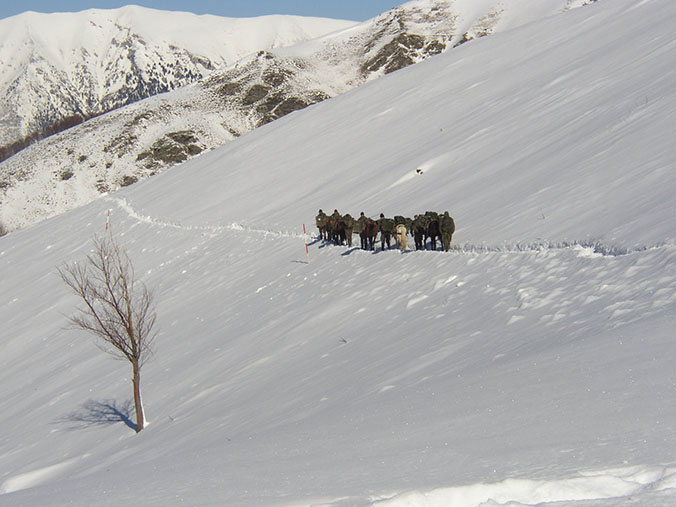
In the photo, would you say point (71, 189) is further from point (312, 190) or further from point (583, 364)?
point (583, 364)

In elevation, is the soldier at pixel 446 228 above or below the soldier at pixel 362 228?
below

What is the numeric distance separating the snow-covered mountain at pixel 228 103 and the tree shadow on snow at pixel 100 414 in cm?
10512

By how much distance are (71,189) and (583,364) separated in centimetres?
12504

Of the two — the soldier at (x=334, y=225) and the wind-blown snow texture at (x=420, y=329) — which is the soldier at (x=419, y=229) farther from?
the soldier at (x=334, y=225)

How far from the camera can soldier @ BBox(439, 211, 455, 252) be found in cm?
1865

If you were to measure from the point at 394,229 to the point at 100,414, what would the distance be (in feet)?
34.9

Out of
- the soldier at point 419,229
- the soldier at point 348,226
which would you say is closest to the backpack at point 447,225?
the soldier at point 419,229

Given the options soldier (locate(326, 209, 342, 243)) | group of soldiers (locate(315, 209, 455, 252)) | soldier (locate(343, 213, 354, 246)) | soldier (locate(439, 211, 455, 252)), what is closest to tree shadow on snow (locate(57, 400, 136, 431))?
group of soldiers (locate(315, 209, 455, 252))

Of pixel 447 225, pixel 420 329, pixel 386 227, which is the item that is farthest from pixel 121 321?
pixel 447 225

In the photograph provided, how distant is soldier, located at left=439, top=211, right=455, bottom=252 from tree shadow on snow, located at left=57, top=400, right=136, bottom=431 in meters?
9.93

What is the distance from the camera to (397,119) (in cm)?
4656

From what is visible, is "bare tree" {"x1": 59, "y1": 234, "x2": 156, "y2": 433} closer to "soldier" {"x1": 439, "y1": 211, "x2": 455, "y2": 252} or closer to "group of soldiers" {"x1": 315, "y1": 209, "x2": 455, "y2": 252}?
"group of soldiers" {"x1": 315, "y1": 209, "x2": 455, "y2": 252}

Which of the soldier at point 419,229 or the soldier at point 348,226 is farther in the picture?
the soldier at point 348,226

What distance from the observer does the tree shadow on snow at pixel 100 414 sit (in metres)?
17.3
